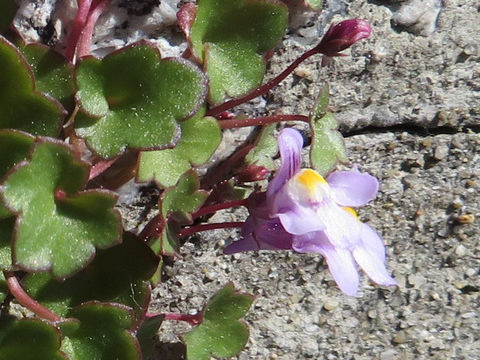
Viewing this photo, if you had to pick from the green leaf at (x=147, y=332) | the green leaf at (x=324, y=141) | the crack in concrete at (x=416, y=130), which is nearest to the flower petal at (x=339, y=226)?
the green leaf at (x=324, y=141)

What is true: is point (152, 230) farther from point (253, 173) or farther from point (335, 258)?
point (335, 258)

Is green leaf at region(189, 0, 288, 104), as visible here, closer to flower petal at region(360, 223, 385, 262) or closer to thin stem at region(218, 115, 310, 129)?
thin stem at region(218, 115, 310, 129)

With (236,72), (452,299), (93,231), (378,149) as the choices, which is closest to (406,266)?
(452,299)

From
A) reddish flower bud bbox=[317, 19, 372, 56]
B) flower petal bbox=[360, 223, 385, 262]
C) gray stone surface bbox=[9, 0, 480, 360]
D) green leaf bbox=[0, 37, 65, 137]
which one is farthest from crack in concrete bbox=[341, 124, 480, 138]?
green leaf bbox=[0, 37, 65, 137]

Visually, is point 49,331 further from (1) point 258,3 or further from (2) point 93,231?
(1) point 258,3

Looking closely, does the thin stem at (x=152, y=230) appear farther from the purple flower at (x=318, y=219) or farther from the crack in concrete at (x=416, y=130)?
the crack in concrete at (x=416, y=130)

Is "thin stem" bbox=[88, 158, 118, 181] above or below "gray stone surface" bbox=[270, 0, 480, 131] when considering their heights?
above
